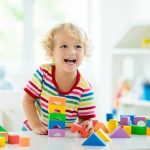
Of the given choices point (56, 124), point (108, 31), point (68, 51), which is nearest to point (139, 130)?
point (56, 124)

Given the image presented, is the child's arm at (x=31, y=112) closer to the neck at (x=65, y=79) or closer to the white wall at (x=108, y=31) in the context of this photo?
the neck at (x=65, y=79)

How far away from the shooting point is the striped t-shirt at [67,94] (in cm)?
145

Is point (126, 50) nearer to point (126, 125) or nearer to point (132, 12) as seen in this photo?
point (132, 12)

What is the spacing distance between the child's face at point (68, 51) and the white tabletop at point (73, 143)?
0.29 meters

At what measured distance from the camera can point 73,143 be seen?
108cm

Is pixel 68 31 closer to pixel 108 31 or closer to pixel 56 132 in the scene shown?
pixel 56 132

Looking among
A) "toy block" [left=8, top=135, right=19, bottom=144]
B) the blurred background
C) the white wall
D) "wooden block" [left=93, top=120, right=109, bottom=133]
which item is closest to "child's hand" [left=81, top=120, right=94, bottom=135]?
"wooden block" [left=93, top=120, right=109, bottom=133]

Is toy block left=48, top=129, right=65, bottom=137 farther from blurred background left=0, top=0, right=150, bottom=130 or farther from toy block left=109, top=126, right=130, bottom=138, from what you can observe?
blurred background left=0, top=0, right=150, bottom=130

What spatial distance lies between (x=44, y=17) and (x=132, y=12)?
26.6 inches

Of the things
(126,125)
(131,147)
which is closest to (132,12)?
(126,125)

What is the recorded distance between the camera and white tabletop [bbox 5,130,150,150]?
1.01 m

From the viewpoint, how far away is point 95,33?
131 inches

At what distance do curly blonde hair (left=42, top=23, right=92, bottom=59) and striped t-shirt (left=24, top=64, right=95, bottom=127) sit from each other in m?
0.08

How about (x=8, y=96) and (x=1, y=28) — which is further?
(x=1, y=28)
